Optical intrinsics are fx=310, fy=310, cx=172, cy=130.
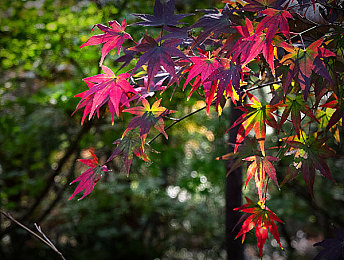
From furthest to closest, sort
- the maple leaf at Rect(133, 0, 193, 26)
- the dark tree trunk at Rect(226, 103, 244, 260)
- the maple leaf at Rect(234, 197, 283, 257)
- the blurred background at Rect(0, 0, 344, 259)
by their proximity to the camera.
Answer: the blurred background at Rect(0, 0, 344, 259), the dark tree trunk at Rect(226, 103, 244, 260), the maple leaf at Rect(234, 197, 283, 257), the maple leaf at Rect(133, 0, 193, 26)

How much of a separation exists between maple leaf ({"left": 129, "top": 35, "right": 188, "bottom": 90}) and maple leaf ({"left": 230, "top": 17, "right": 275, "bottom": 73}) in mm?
124

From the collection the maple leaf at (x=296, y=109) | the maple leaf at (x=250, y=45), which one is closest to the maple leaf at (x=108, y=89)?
the maple leaf at (x=250, y=45)

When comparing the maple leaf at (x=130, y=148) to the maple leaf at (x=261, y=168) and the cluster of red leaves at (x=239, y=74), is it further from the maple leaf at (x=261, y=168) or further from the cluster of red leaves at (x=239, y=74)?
the maple leaf at (x=261, y=168)

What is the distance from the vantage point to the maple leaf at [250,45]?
63 centimetres

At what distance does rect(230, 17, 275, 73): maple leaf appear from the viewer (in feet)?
2.06

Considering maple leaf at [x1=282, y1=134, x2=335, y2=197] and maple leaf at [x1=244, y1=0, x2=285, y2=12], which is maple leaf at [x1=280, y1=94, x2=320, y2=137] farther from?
maple leaf at [x1=244, y1=0, x2=285, y2=12]

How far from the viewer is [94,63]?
2361 mm

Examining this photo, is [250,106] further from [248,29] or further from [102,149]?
[102,149]

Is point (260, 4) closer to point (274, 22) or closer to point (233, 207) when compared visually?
point (274, 22)

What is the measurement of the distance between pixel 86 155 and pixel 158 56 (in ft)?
10.7

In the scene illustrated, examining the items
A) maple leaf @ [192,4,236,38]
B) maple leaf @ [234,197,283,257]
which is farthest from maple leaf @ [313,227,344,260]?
maple leaf @ [192,4,236,38]

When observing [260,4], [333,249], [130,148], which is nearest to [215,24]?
[260,4]

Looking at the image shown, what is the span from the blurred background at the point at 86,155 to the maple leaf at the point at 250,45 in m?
1.17

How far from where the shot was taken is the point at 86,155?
3.70 meters
